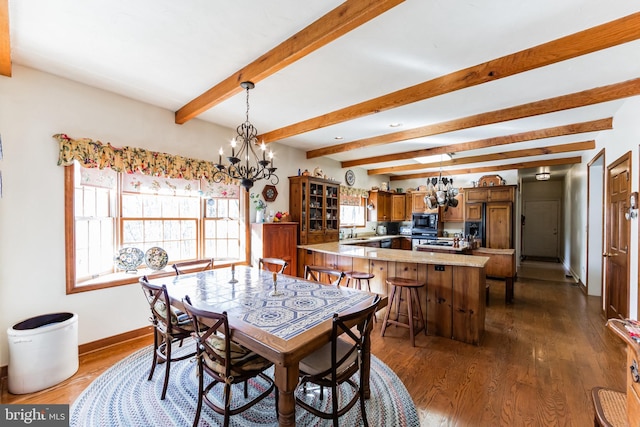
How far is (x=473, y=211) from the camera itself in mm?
6496

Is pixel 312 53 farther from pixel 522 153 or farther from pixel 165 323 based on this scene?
pixel 522 153

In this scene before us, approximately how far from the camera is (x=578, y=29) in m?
1.81

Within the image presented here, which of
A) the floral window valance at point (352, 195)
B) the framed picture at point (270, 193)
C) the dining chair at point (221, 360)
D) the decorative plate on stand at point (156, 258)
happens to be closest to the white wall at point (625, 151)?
the dining chair at point (221, 360)

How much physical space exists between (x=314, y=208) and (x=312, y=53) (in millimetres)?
3199

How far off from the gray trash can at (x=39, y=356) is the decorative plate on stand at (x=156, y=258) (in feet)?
3.12

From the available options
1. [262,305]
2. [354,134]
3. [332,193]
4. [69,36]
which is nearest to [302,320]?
[262,305]

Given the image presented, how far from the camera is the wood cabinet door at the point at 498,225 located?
601 cm

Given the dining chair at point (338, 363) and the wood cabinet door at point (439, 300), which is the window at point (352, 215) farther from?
the dining chair at point (338, 363)

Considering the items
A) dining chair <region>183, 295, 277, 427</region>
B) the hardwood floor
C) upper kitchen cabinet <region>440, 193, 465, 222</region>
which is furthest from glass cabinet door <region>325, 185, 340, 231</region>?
dining chair <region>183, 295, 277, 427</region>

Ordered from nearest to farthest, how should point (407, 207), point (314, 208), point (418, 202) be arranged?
point (314, 208), point (418, 202), point (407, 207)

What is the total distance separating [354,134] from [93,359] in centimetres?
418

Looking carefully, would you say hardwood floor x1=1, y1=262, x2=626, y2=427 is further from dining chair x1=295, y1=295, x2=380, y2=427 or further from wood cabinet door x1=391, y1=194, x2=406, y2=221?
wood cabinet door x1=391, y1=194, x2=406, y2=221

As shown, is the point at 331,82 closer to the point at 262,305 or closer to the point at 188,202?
the point at 262,305

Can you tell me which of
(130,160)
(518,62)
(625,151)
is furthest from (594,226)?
(130,160)
